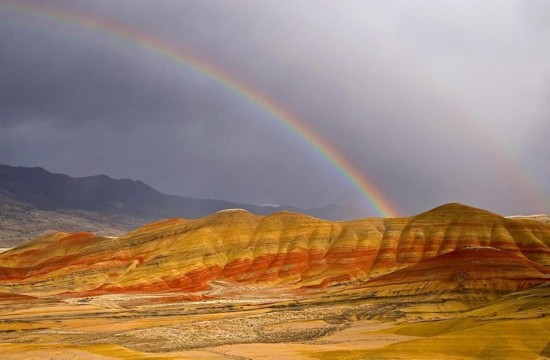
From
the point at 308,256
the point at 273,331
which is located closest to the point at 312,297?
the point at 308,256

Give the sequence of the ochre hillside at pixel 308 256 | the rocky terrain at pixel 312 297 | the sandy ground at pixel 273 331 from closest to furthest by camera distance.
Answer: the sandy ground at pixel 273 331
the rocky terrain at pixel 312 297
the ochre hillside at pixel 308 256

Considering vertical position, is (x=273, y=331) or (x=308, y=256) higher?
(x=308, y=256)

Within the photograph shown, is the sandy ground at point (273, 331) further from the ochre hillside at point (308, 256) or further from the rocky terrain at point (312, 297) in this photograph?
the ochre hillside at point (308, 256)

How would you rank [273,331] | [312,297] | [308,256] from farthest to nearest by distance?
[308,256] < [312,297] < [273,331]

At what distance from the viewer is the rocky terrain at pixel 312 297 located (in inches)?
2645

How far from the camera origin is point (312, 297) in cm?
13638

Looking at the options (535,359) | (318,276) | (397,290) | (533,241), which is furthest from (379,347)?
(533,241)

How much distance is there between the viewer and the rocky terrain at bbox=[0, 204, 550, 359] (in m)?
67.2

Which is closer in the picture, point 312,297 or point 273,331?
point 273,331

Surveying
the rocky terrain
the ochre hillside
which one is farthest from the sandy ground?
the ochre hillside

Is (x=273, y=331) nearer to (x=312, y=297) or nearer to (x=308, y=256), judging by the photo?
(x=312, y=297)

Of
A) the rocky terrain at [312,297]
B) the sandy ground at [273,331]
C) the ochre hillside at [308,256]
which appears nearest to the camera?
the sandy ground at [273,331]

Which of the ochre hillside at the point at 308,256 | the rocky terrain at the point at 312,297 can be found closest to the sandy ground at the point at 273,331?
the rocky terrain at the point at 312,297

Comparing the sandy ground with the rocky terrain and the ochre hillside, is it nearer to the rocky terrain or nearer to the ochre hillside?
the rocky terrain
